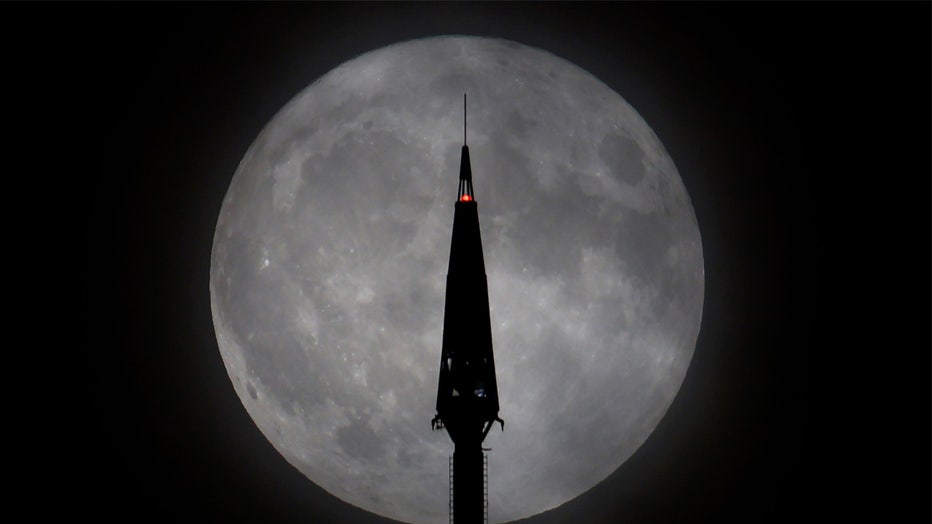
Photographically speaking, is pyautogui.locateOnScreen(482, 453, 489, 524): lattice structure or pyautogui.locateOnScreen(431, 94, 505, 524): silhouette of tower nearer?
pyautogui.locateOnScreen(431, 94, 505, 524): silhouette of tower

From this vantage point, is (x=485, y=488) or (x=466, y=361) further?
(x=485, y=488)

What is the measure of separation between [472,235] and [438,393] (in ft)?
15.4

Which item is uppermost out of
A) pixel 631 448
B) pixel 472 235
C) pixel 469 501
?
pixel 472 235

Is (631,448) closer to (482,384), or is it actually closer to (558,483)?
(558,483)

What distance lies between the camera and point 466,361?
3831 centimetres

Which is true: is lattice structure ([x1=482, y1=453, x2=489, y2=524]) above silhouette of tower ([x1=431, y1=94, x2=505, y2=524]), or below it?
below

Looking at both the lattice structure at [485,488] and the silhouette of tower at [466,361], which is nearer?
the silhouette of tower at [466,361]

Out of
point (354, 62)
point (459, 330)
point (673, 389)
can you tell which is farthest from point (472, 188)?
point (673, 389)

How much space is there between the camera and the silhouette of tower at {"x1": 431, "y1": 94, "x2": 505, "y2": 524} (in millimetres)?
38344

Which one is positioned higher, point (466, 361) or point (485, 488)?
point (466, 361)

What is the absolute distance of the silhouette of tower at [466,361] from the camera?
3834cm

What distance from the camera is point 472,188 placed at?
3941 centimetres

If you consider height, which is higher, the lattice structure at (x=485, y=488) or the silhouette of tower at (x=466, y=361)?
the silhouette of tower at (x=466, y=361)

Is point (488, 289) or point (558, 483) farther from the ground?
point (488, 289)
